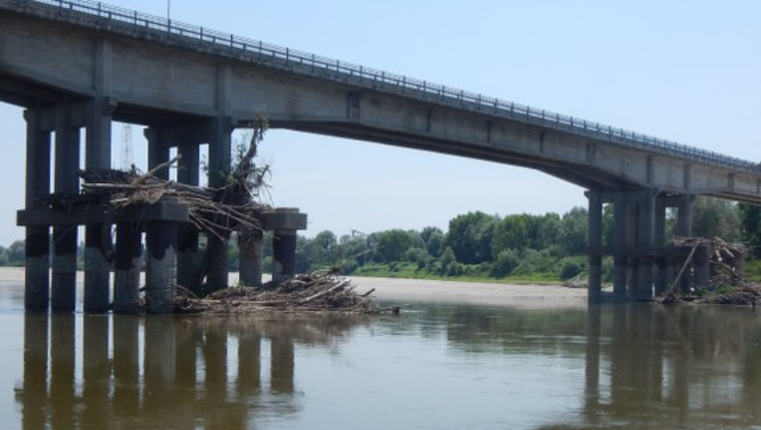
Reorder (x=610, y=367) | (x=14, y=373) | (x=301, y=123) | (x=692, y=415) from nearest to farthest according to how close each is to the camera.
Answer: (x=692, y=415) → (x=14, y=373) → (x=610, y=367) → (x=301, y=123)

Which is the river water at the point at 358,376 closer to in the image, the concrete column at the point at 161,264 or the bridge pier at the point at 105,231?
the concrete column at the point at 161,264

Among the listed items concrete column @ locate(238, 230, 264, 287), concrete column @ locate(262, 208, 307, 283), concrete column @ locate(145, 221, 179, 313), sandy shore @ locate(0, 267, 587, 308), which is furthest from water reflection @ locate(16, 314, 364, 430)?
sandy shore @ locate(0, 267, 587, 308)

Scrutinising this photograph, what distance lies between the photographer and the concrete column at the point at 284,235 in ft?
148

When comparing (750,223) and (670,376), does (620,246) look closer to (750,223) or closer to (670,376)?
(750,223)

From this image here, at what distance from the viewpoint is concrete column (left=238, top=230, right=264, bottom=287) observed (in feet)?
148

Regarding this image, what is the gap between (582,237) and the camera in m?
156

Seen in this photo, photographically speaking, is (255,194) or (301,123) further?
(301,123)

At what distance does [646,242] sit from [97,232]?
50180mm

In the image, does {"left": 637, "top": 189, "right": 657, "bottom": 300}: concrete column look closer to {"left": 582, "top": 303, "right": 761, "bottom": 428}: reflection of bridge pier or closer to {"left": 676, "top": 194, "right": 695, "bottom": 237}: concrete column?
{"left": 676, "top": 194, "right": 695, "bottom": 237}: concrete column

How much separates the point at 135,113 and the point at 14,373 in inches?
1172

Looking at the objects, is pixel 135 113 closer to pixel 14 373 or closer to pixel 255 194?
pixel 255 194

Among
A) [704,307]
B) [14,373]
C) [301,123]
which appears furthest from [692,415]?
[704,307]

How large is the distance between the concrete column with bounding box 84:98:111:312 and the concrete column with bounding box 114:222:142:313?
2.69ft

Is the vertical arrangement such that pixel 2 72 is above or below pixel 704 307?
above
